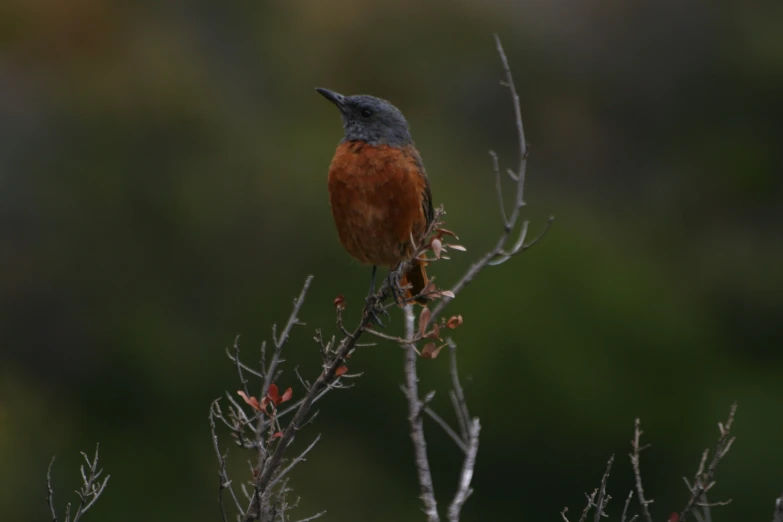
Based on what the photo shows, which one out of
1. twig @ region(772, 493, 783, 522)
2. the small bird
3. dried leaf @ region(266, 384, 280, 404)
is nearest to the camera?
twig @ region(772, 493, 783, 522)

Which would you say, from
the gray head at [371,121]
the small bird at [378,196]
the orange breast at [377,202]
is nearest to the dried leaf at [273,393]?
the small bird at [378,196]

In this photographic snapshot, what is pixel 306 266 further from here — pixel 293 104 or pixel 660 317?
pixel 660 317

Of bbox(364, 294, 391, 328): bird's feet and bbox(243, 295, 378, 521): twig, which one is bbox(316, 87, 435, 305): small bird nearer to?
bbox(364, 294, 391, 328): bird's feet

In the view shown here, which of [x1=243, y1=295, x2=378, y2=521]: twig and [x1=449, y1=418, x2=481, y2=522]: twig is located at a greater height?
[x1=243, y1=295, x2=378, y2=521]: twig

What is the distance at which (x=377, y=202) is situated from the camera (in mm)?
5160

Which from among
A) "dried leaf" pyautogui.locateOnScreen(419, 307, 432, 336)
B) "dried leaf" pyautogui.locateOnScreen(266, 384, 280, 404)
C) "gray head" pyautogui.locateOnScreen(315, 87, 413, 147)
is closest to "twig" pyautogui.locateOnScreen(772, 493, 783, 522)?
"dried leaf" pyautogui.locateOnScreen(419, 307, 432, 336)

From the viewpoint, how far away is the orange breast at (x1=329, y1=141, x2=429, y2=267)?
17.0ft

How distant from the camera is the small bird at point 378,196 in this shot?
17.0ft

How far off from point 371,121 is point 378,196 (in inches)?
23.4

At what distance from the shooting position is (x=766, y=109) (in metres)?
14.5

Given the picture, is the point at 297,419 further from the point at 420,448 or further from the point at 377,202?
the point at 377,202

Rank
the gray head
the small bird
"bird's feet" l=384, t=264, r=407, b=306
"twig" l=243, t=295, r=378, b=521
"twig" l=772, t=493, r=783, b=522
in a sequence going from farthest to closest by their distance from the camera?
the gray head → the small bird → "bird's feet" l=384, t=264, r=407, b=306 → "twig" l=243, t=295, r=378, b=521 → "twig" l=772, t=493, r=783, b=522

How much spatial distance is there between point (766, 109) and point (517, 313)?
5.87 m

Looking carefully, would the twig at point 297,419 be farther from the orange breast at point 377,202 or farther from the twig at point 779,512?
the twig at point 779,512
